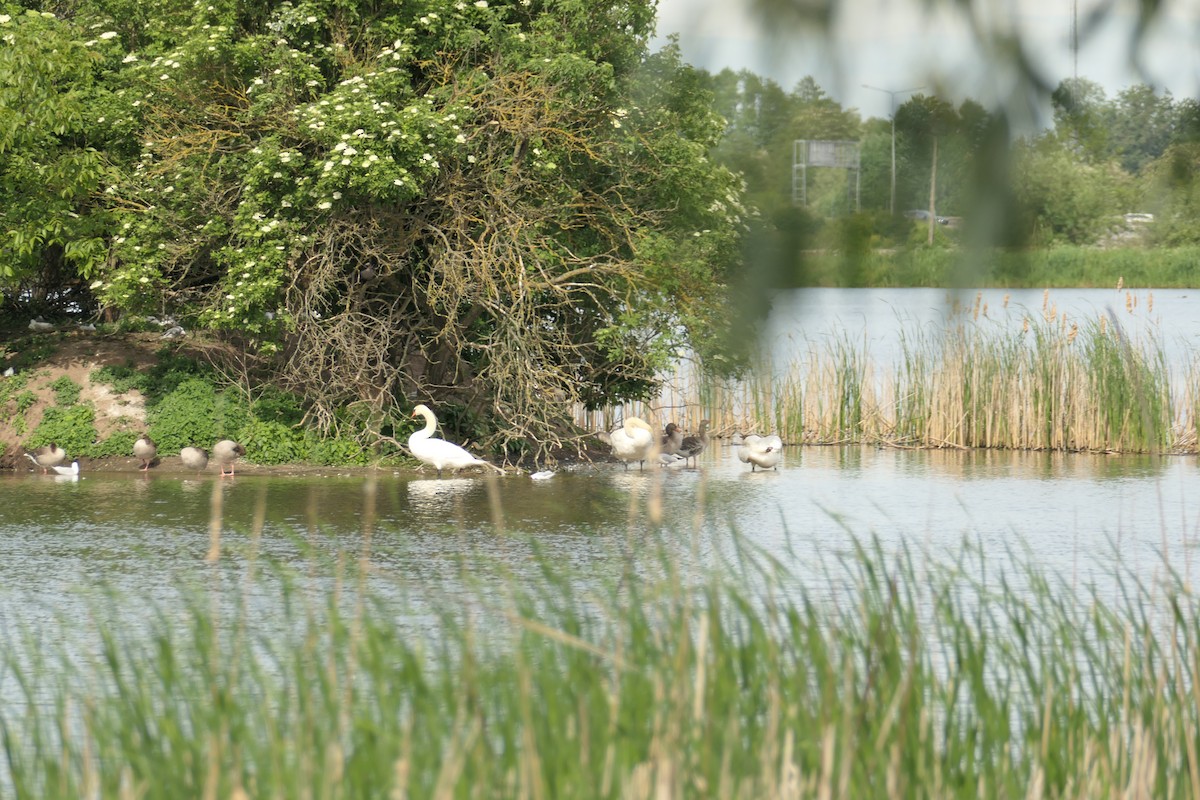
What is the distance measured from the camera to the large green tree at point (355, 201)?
1155 cm

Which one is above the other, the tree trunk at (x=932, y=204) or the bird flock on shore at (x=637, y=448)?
the tree trunk at (x=932, y=204)

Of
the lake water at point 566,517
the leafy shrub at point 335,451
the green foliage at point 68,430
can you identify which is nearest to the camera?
the lake water at point 566,517

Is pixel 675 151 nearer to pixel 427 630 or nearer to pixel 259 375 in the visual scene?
pixel 427 630

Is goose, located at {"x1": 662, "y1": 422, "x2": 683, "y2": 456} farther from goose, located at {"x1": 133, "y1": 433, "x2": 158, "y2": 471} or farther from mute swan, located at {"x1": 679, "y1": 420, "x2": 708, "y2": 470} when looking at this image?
goose, located at {"x1": 133, "y1": 433, "x2": 158, "y2": 471}

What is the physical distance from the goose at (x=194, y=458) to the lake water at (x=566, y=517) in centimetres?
11

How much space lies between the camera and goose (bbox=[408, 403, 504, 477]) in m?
12.0

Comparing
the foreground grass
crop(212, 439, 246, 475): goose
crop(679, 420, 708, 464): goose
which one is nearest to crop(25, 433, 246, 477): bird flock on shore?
crop(212, 439, 246, 475): goose

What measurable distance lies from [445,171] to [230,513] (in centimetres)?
331

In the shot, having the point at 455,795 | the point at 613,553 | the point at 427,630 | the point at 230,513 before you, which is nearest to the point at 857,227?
the point at 455,795

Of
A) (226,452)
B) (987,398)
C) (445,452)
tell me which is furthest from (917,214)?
(987,398)

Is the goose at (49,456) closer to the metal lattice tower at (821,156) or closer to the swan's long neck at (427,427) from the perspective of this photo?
the swan's long neck at (427,427)

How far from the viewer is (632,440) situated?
1302 cm

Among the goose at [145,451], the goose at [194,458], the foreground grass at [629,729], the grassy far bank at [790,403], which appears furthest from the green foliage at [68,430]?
the foreground grass at [629,729]

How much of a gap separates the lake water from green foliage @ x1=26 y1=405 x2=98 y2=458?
1.43 feet
